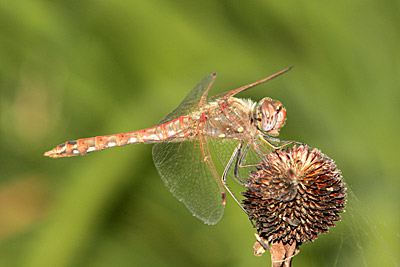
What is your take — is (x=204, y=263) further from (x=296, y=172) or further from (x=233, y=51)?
(x=233, y=51)

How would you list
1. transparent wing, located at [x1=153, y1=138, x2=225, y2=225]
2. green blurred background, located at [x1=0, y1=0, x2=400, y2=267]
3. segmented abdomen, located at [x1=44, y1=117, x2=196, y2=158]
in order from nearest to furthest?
transparent wing, located at [x1=153, y1=138, x2=225, y2=225], segmented abdomen, located at [x1=44, y1=117, x2=196, y2=158], green blurred background, located at [x1=0, y1=0, x2=400, y2=267]

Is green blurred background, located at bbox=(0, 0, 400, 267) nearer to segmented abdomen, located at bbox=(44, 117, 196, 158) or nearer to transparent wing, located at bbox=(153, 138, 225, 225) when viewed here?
segmented abdomen, located at bbox=(44, 117, 196, 158)


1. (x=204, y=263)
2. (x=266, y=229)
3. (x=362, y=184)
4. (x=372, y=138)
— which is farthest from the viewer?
(x=372, y=138)

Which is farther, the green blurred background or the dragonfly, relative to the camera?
the green blurred background

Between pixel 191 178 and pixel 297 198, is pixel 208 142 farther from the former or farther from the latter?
pixel 297 198

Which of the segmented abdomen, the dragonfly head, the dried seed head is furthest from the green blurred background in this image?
the dried seed head

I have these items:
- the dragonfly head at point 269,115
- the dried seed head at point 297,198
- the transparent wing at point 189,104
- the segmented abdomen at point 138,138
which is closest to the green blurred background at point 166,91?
the segmented abdomen at point 138,138

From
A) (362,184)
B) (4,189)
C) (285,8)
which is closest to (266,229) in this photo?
(362,184)

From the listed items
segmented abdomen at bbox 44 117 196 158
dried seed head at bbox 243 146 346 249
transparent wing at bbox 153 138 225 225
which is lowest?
dried seed head at bbox 243 146 346 249
